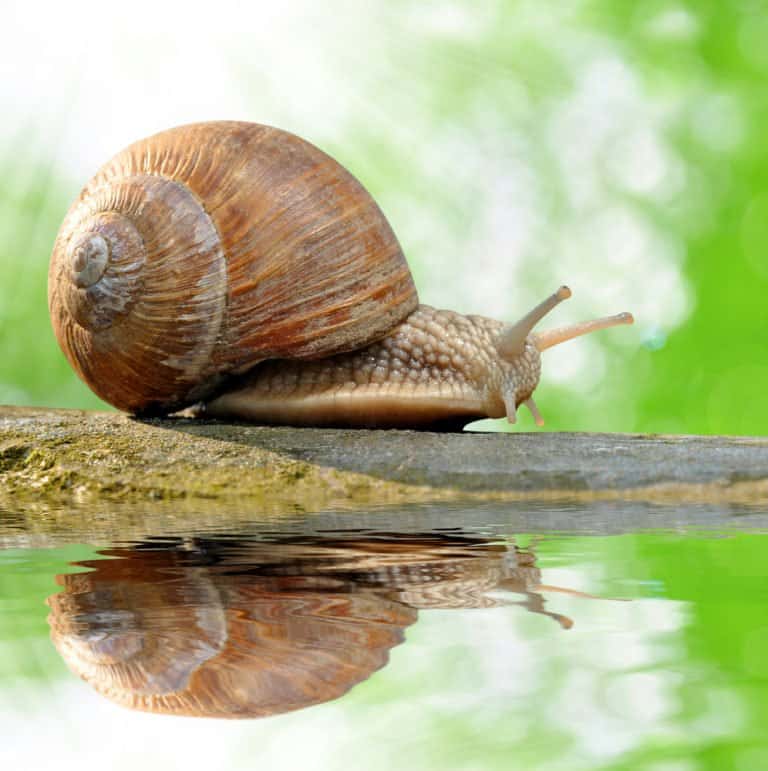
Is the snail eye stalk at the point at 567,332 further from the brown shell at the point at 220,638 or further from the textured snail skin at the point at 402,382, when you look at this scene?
the brown shell at the point at 220,638

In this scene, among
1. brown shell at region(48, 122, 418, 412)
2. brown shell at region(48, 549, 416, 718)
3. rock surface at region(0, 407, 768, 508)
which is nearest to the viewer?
brown shell at region(48, 549, 416, 718)

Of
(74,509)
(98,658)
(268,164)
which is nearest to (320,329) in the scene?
(268,164)

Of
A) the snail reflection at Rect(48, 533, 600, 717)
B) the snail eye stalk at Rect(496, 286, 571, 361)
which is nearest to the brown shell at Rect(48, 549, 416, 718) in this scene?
the snail reflection at Rect(48, 533, 600, 717)

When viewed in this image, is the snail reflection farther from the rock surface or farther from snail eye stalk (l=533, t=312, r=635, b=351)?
snail eye stalk (l=533, t=312, r=635, b=351)

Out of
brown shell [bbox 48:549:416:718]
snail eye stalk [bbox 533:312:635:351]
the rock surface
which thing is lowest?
brown shell [bbox 48:549:416:718]

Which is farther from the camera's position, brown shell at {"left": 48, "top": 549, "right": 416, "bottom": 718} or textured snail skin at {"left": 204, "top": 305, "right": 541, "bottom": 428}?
textured snail skin at {"left": 204, "top": 305, "right": 541, "bottom": 428}

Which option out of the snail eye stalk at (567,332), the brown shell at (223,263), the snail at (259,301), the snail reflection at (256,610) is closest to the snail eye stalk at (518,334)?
the snail at (259,301)

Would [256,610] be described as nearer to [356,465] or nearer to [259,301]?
Result: [356,465]

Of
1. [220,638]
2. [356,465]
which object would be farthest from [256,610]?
[356,465]
